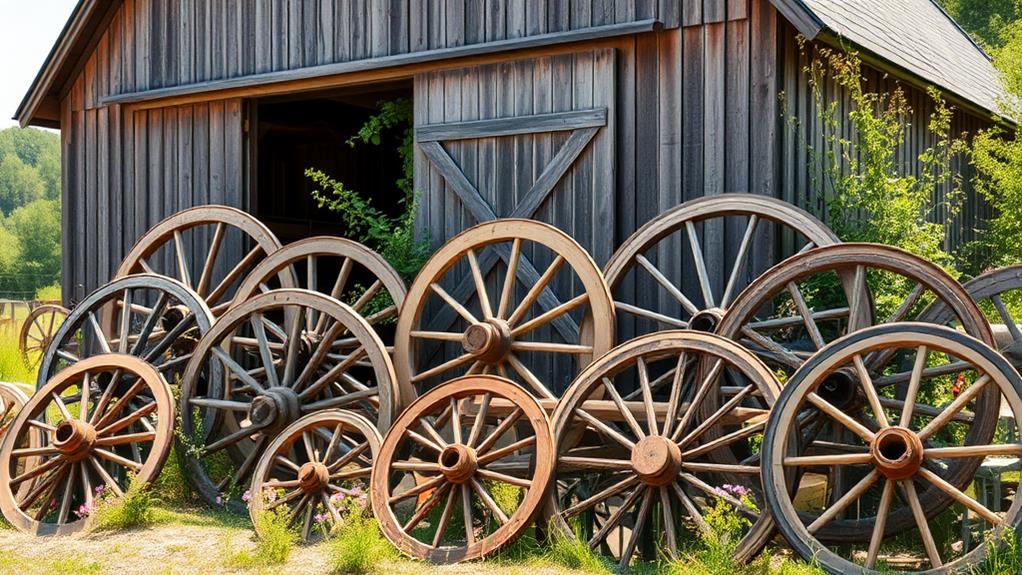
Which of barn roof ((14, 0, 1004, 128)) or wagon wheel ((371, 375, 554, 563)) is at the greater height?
barn roof ((14, 0, 1004, 128))

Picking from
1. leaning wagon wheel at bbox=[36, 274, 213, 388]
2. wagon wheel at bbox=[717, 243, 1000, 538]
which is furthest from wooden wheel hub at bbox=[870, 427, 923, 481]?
leaning wagon wheel at bbox=[36, 274, 213, 388]

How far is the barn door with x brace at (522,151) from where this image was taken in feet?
27.6

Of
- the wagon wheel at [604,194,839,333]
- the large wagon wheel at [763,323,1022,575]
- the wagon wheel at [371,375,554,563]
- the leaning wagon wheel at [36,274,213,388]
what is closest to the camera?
the large wagon wheel at [763,323,1022,575]

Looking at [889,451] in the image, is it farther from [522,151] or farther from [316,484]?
[522,151]

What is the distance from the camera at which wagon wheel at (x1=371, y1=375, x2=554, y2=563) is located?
243 inches

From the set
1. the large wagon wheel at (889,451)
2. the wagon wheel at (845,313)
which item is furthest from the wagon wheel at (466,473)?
the wagon wheel at (845,313)

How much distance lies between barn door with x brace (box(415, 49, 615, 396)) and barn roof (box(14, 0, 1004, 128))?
1596 millimetres

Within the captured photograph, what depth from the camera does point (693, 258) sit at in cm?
799

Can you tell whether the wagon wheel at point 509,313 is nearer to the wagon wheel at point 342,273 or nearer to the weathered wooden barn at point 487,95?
the wagon wheel at point 342,273

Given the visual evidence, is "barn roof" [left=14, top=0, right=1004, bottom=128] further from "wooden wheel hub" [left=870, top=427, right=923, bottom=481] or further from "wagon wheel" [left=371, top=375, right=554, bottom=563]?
"wagon wheel" [left=371, top=375, right=554, bottom=563]

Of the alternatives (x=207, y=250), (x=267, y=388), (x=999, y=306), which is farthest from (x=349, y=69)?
(x=999, y=306)

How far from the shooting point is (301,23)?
10.2 metres

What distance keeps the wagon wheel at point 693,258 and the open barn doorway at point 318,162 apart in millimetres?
6501

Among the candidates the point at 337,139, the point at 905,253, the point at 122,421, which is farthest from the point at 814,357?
the point at 337,139
